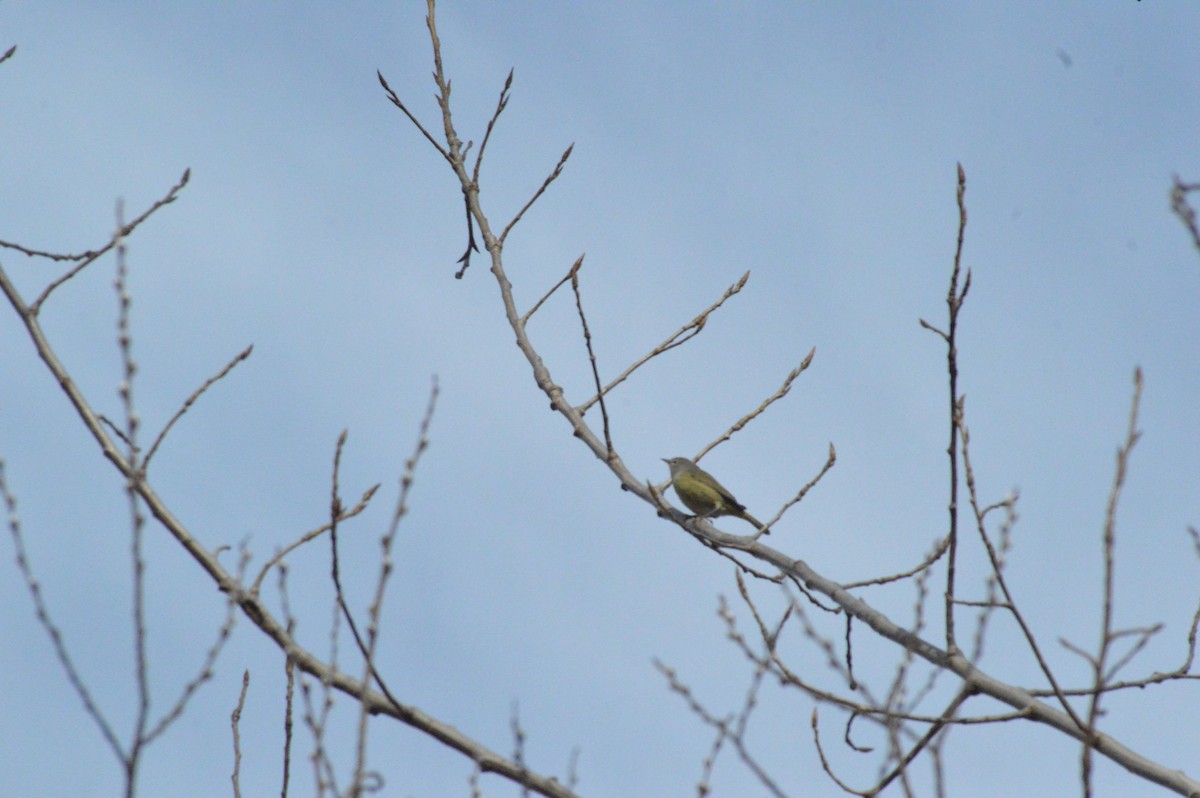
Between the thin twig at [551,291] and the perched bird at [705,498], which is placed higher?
the perched bird at [705,498]

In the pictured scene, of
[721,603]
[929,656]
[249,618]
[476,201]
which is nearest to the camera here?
[249,618]

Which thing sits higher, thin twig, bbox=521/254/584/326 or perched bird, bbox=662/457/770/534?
perched bird, bbox=662/457/770/534

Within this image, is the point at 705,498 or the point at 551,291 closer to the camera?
the point at 551,291

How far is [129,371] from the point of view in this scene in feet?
8.90

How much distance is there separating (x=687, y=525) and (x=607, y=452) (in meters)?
0.53

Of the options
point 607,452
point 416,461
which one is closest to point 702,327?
point 607,452

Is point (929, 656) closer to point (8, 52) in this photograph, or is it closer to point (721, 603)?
point (721, 603)

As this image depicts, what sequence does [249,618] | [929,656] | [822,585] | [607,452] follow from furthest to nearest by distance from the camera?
[607,452]
[822,585]
[929,656]
[249,618]

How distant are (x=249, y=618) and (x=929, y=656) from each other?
2263 mm

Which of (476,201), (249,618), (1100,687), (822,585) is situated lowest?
(1100,687)

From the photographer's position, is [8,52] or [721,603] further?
[721,603]

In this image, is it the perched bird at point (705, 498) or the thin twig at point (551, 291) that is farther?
the perched bird at point (705, 498)

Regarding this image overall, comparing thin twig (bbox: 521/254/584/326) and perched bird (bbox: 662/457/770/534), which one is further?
perched bird (bbox: 662/457/770/534)

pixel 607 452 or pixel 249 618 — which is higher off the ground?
pixel 607 452
